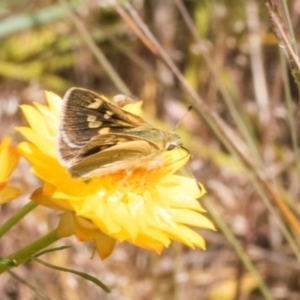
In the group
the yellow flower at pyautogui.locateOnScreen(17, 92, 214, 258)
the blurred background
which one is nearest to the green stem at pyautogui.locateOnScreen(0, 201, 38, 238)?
the yellow flower at pyautogui.locateOnScreen(17, 92, 214, 258)

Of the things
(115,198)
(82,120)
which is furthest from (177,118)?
(82,120)

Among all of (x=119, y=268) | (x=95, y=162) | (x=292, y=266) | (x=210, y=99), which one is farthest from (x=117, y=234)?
(x=210, y=99)

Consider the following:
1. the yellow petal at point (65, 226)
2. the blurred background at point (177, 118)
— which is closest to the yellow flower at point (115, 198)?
the yellow petal at point (65, 226)

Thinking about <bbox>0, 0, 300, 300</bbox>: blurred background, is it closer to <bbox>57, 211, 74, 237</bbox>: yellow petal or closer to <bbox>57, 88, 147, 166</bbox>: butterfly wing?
<bbox>57, 88, 147, 166</bbox>: butterfly wing

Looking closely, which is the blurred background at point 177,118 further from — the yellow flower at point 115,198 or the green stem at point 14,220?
the green stem at point 14,220

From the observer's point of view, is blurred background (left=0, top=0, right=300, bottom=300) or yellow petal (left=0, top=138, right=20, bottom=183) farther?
blurred background (left=0, top=0, right=300, bottom=300)

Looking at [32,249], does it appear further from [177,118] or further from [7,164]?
[177,118]

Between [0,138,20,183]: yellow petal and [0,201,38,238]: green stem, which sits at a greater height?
[0,138,20,183]: yellow petal
